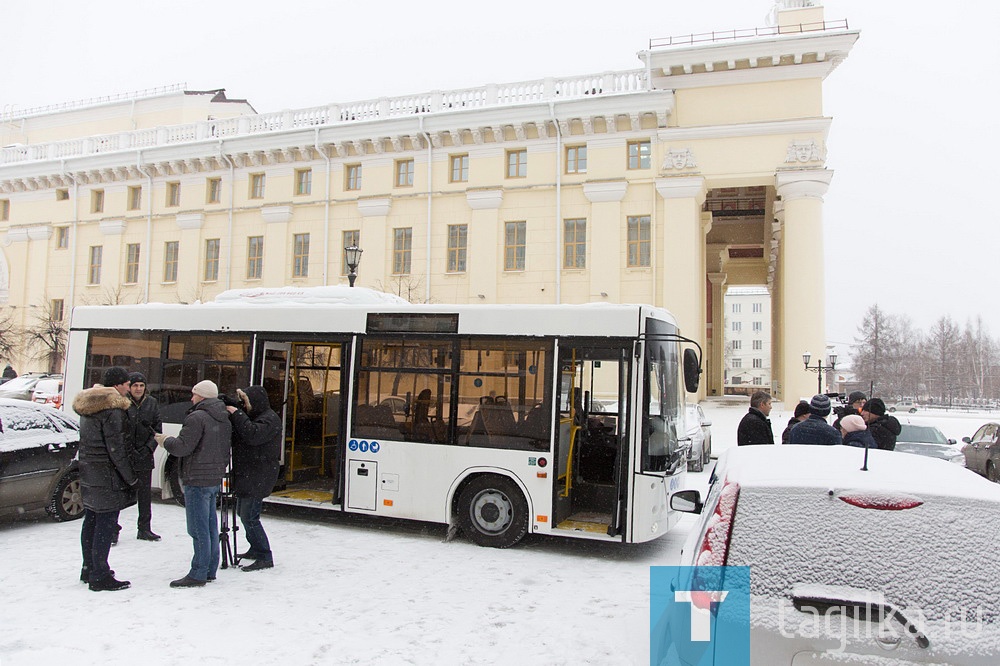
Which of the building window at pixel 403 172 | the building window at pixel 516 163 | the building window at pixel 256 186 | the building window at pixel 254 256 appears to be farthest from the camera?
the building window at pixel 256 186

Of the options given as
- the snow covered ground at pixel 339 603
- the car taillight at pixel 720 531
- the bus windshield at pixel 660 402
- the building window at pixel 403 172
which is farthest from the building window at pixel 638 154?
the car taillight at pixel 720 531

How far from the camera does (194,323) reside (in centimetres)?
1025

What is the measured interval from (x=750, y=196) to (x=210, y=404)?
33.8 m

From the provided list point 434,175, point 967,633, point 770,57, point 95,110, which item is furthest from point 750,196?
point 95,110

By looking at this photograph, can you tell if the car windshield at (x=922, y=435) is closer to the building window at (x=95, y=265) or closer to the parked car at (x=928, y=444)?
the parked car at (x=928, y=444)

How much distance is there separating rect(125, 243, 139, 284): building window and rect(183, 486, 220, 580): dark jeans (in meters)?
36.2

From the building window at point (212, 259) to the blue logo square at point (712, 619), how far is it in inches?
1443

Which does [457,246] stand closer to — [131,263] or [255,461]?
[131,263]

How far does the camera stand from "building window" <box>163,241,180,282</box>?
37.4 metres

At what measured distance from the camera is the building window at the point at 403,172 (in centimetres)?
3356

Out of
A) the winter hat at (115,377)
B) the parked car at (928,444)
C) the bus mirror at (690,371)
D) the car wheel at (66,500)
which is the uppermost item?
the bus mirror at (690,371)

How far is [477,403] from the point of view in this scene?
846 cm

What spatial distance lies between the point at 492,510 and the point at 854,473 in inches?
223

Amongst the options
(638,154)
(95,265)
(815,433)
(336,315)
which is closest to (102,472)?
(336,315)
